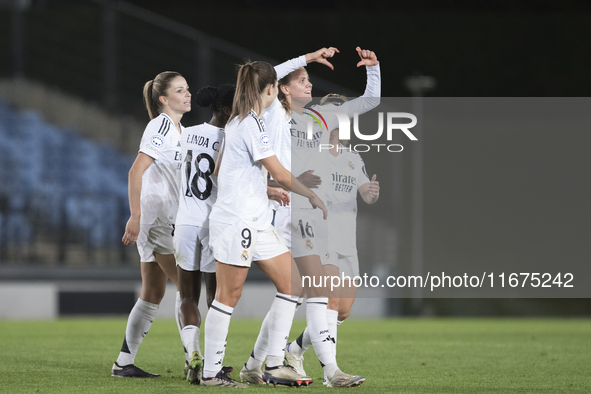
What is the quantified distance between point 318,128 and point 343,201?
592mm

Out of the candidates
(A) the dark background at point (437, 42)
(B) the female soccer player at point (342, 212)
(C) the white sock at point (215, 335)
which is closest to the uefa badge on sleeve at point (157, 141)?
(B) the female soccer player at point (342, 212)

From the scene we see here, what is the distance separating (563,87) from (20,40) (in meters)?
18.7

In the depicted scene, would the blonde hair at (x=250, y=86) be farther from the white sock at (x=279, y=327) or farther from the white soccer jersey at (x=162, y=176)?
the white sock at (x=279, y=327)

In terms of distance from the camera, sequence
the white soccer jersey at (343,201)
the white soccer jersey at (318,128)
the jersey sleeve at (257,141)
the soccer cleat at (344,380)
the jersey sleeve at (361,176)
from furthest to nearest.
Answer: the jersey sleeve at (361,176) < the white soccer jersey at (343,201) < the white soccer jersey at (318,128) < the soccer cleat at (344,380) < the jersey sleeve at (257,141)

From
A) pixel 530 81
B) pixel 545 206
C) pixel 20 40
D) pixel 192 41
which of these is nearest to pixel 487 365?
pixel 545 206

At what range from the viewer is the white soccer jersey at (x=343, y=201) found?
637 cm

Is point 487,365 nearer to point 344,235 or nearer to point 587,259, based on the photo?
point 344,235

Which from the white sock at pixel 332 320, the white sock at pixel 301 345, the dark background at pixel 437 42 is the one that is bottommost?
the white sock at pixel 301 345

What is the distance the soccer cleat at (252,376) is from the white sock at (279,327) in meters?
0.35

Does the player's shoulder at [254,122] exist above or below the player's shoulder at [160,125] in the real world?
below

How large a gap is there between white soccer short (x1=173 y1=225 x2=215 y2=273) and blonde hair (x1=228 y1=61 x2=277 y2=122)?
91 centimetres

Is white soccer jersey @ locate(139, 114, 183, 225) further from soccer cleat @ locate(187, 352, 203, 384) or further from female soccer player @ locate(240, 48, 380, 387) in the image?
soccer cleat @ locate(187, 352, 203, 384)

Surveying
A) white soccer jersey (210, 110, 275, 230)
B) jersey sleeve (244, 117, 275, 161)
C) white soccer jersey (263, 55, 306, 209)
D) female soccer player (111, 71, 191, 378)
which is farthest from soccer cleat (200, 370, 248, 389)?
jersey sleeve (244, 117, 275, 161)

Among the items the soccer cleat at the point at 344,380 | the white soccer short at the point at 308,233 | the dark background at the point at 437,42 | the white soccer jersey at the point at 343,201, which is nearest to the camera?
the soccer cleat at the point at 344,380
